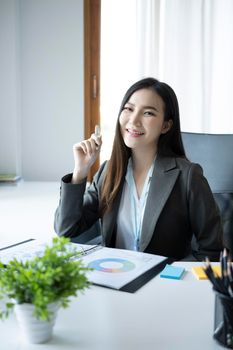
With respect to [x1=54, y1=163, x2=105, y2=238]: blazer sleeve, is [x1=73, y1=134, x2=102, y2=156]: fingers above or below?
above

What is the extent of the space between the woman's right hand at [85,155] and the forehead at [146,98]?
198 millimetres

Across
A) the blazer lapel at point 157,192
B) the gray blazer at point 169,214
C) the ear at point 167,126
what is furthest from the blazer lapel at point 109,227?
the ear at point 167,126

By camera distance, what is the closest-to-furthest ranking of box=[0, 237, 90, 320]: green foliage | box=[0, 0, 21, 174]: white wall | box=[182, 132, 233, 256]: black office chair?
box=[0, 237, 90, 320]: green foliage < box=[182, 132, 233, 256]: black office chair < box=[0, 0, 21, 174]: white wall

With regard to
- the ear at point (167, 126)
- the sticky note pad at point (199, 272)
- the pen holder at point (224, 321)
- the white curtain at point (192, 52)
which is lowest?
the sticky note pad at point (199, 272)

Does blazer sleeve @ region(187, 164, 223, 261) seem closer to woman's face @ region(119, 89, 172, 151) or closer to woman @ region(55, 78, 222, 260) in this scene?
woman @ region(55, 78, 222, 260)

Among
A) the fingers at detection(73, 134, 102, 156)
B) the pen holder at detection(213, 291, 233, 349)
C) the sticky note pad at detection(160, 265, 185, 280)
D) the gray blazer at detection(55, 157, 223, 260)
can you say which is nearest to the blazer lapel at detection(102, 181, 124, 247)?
the gray blazer at detection(55, 157, 223, 260)

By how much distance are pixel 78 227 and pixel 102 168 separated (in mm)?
279

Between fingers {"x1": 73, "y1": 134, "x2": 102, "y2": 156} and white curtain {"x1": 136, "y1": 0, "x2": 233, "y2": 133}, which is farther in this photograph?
white curtain {"x1": 136, "y1": 0, "x2": 233, "y2": 133}

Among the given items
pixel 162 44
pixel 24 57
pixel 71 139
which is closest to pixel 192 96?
pixel 162 44

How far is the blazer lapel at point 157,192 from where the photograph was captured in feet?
4.52

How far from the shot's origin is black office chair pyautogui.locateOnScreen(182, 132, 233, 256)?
1.77 m

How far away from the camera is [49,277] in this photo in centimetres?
59

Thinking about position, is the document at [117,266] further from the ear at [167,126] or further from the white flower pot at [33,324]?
the ear at [167,126]

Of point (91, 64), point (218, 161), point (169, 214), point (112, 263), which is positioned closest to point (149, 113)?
point (169, 214)
